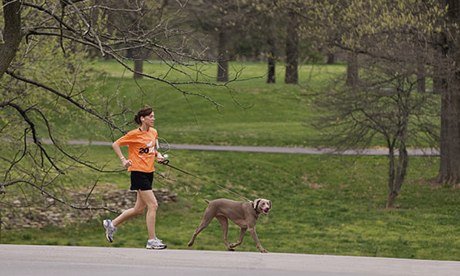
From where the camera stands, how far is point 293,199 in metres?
29.5

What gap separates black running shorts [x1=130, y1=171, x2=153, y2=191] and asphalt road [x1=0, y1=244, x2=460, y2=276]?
0.76 metres

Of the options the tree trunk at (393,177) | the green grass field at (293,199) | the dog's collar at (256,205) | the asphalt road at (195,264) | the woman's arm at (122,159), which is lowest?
the green grass field at (293,199)

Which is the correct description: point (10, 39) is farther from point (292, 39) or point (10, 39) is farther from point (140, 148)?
point (292, 39)

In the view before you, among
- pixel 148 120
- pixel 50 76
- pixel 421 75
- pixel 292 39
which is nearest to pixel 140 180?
pixel 148 120

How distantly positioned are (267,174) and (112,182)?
5.45 meters

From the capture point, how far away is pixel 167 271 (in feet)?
38.8

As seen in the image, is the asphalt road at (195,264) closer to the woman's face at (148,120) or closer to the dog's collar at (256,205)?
the dog's collar at (256,205)

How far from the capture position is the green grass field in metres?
23.1

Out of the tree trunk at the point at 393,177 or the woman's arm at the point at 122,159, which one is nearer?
the woman's arm at the point at 122,159

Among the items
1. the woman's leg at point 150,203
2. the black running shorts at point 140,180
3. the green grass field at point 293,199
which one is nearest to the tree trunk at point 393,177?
the green grass field at point 293,199

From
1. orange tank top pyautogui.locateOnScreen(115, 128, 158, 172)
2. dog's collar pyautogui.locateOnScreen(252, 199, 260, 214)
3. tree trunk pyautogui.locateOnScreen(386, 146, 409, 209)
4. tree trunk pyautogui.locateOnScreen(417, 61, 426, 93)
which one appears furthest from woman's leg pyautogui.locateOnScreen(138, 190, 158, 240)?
tree trunk pyautogui.locateOnScreen(386, 146, 409, 209)

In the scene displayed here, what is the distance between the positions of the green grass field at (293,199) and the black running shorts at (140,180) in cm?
416

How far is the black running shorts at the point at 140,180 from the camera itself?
1282 cm

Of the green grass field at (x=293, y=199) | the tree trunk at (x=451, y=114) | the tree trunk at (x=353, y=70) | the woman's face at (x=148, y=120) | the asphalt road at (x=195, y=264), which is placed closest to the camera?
the asphalt road at (x=195, y=264)
